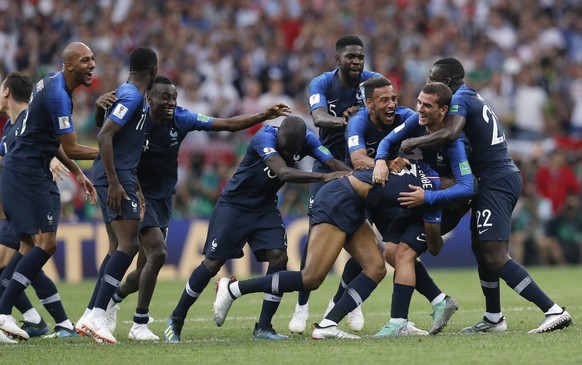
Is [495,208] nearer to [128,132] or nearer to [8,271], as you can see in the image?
[128,132]

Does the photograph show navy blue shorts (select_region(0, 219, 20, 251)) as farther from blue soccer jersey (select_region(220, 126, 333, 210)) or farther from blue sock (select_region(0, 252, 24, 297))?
blue soccer jersey (select_region(220, 126, 333, 210))

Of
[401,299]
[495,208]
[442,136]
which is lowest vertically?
[401,299]

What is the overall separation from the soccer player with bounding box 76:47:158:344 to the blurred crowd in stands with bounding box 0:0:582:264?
887cm

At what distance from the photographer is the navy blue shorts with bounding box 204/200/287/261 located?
416 inches

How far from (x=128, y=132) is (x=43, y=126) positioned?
89 cm

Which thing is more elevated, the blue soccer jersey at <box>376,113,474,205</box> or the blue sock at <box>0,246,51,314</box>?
the blue soccer jersey at <box>376,113,474,205</box>

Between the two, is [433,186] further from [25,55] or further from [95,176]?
[25,55]

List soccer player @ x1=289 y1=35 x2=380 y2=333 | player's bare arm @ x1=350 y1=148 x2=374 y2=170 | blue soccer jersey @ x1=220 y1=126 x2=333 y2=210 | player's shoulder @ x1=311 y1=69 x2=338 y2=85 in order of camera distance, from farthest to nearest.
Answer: player's shoulder @ x1=311 y1=69 x2=338 y2=85, soccer player @ x1=289 y1=35 x2=380 y2=333, blue soccer jersey @ x1=220 y1=126 x2=333 y2=210, player's bare arm @ x1=350 y1=148 x2=374 y2=170

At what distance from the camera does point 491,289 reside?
10.6 m

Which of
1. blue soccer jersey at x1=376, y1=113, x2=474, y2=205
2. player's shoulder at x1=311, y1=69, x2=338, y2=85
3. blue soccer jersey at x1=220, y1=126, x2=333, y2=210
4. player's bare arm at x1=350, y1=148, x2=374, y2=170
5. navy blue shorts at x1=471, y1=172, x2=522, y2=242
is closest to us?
blue soccer jersey at x1=376, y1=113, x2=474, y2=205

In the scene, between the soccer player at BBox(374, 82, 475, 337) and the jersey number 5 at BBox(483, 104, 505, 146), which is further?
the jersey number 5 at BBox(483, 104, 505, 146)

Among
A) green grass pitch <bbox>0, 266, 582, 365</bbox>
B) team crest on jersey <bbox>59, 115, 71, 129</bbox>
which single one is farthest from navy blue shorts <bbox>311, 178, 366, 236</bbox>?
team crest on jersey <bbox>59, 115, 71, 129</bbox>

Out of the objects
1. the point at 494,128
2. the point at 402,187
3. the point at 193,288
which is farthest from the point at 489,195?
the point at 193,288

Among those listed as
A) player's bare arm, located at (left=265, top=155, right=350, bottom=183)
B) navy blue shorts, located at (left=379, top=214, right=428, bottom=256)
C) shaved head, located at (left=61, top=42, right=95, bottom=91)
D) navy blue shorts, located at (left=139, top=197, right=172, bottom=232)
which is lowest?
navy blue shorts, located at (left=379, top=214, right=428, bottom=256)
